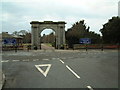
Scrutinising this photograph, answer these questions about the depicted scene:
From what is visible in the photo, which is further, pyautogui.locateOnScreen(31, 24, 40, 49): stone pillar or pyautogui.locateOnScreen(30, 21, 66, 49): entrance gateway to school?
pyautogui.locateOnScreen(30, 21, 66, 49): entrance gateway to school

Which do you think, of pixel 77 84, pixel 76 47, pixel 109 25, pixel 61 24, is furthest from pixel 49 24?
pixel 77 84

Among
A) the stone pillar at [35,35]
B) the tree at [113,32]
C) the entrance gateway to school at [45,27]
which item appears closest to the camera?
the stone pillar at [35,35]

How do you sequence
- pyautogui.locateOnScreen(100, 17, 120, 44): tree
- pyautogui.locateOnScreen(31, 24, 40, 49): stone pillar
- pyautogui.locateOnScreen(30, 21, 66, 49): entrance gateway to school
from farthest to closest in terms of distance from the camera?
pyautogui.locateOnScreen(100, 17, 120, 44): tree, pyautogui.locateOnScreen(30, 21, 66, 49): entrance gateway to school, pyautogui.locateOnScreen(31, 24, 40, 49): stone pillar

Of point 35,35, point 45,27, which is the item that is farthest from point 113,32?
point 35,35

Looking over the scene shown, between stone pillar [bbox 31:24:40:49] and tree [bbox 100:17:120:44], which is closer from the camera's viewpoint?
stone pillar [bbox 31:24:40:49]

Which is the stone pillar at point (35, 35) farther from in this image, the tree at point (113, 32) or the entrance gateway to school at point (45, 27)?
the tree at point (113, 32)

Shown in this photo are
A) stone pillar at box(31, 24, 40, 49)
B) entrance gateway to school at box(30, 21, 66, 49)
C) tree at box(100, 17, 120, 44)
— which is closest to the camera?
stone pillar at box(31, 24, 40, 49)

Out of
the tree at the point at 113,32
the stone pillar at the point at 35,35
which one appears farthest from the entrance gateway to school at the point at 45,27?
the tree at the point at 113,32

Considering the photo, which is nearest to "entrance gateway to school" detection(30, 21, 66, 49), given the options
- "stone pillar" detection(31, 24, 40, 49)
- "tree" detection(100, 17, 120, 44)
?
"stone pillar" detection(31, 24, 40, 49)

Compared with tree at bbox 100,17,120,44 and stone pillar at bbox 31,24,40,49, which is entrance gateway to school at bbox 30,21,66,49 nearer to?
stone pillar at bbox 31,24,40,49

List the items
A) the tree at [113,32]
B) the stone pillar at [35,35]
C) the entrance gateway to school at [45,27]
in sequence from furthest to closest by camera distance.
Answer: the tree at [113,32], the entrance gateway to school at [45,27], the stone pillar at [35,35]

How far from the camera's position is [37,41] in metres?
55.6

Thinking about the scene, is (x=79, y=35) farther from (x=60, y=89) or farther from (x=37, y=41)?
(x=60, y=89)

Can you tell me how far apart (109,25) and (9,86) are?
5198 centimetres
